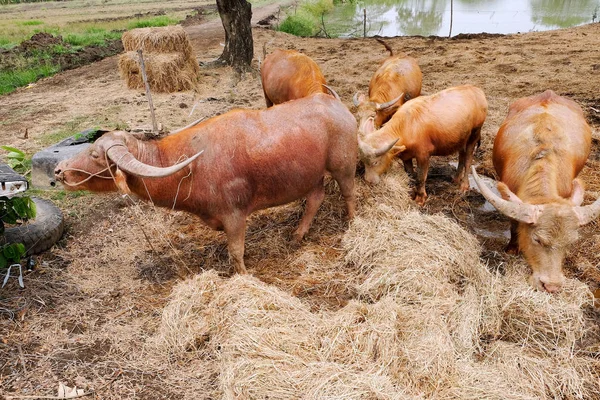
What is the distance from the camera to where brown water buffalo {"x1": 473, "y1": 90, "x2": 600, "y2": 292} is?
3904 mm

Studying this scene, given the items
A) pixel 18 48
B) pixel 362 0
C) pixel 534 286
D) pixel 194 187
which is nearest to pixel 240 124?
pixel 194 187

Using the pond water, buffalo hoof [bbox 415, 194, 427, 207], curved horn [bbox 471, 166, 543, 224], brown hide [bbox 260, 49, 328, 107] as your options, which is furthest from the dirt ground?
the pond water

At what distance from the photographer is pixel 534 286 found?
4055mm

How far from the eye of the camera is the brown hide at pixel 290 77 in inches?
298

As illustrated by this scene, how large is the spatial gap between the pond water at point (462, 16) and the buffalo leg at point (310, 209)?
18.9m

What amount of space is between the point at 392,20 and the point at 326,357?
28.0 metres

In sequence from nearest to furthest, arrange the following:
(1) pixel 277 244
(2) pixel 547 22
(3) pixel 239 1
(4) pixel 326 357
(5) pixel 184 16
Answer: (4) pixel 326 357
(1) pixel 277 244
(3) pixel 239 1
(2) pixel 547 22
(5) pixel 184 16

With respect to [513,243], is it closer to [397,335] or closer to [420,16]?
[397,335]

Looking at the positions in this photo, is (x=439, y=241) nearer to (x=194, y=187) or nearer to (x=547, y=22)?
(x=194, y=187)

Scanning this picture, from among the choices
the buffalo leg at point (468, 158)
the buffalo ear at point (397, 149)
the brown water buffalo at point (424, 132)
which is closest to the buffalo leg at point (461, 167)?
the buffalo leg at point (468, 158)

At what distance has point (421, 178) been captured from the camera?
613cm

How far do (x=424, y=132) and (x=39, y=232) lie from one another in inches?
201

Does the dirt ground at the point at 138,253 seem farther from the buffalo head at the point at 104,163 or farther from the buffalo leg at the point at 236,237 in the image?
the buffalo head at the point at 104,163

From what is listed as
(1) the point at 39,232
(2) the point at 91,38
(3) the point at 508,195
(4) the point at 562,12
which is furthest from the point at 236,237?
(4) the point at 562,12
